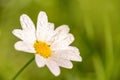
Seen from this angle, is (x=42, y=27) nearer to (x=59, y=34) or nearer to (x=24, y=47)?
(x=59, y=34)

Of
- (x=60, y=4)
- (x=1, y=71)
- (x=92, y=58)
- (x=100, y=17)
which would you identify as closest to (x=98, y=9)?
(x=100, y=17)

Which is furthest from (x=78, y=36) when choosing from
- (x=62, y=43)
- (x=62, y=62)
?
(x=62, y=62)

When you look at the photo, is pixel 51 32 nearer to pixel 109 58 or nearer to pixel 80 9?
pixel 109 58

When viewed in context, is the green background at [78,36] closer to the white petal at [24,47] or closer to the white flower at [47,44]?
the white flower at [47,44]

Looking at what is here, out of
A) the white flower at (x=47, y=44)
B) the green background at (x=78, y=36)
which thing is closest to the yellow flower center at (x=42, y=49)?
the white flower at (x=47, y=44)

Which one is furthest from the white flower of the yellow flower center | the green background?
the green background

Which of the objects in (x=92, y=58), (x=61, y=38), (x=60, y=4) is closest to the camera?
(x=61, y=38)

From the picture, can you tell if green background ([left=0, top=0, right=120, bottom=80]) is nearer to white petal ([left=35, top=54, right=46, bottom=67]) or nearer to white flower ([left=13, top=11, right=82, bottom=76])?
white flower ([left=13, top=11, right=82, bottom=76])
